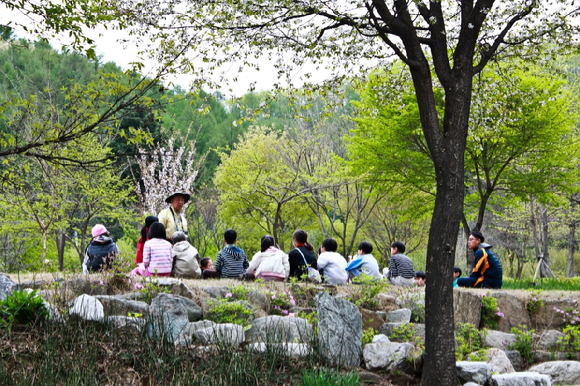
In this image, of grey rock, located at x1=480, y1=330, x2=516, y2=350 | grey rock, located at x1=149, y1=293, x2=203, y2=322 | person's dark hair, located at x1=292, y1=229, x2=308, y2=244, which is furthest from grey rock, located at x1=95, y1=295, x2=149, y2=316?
grey rock, located at x1=480, y1=330, x2=516, y2=350

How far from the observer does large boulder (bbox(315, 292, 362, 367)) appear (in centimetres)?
480

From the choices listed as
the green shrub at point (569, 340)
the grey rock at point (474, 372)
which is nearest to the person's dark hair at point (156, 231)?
the grey rock at point (474, 372)

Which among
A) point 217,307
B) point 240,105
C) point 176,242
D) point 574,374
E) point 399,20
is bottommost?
point 574,374

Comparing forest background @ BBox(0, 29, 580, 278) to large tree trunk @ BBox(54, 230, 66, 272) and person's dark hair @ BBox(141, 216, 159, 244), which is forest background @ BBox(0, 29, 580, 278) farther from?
person's dark hair @ BBox(141, 216, 159, 244)

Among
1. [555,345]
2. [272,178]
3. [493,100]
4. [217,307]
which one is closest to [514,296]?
[555,345]

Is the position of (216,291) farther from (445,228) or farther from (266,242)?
(445,228)

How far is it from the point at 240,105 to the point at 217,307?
2349 millimetres

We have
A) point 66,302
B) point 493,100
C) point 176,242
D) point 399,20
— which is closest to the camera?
point 399,20

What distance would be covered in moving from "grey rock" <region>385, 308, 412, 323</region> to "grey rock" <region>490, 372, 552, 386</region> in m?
2.02

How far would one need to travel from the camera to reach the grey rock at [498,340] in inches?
242

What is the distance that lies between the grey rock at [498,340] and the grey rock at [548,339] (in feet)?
1.38

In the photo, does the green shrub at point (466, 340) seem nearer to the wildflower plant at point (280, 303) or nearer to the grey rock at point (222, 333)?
the wildflower plant at point (280, 303)

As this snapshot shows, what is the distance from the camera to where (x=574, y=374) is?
16.8 feet

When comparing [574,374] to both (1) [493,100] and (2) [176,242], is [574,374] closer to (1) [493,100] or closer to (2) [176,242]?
(1) [493,100]
